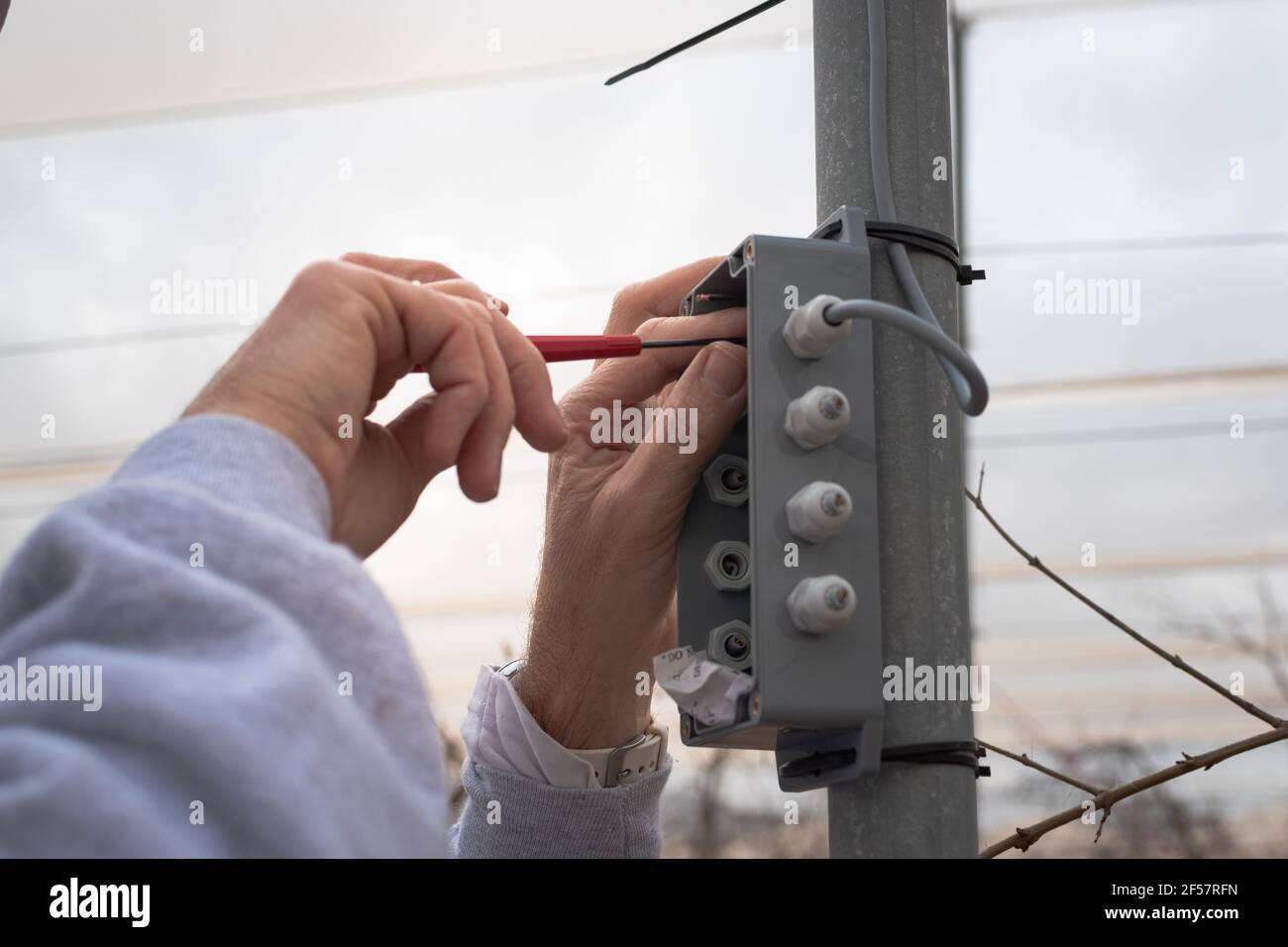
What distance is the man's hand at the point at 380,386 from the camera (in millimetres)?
572

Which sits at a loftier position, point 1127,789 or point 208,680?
point 208,680

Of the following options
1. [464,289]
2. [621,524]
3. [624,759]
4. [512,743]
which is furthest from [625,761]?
[464,289]

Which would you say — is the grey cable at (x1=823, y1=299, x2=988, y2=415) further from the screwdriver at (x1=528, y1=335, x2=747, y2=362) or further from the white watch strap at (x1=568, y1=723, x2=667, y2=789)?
the white watch strap at (x1=568, y1=723, x2=667, y2=789)

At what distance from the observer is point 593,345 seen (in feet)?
2.69

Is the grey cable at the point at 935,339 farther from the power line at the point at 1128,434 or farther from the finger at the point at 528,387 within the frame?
the power line at the point at 1128,434

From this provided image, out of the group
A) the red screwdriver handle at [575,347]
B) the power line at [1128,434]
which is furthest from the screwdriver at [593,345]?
the power line at [1128,434]

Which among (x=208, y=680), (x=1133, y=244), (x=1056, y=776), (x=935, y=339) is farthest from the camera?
(x=1133, y=244)

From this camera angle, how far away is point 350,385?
0.59m

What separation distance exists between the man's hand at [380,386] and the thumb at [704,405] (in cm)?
12

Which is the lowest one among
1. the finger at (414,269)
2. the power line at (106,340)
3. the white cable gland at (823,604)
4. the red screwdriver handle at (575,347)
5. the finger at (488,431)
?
the white cable gland at (823,604)

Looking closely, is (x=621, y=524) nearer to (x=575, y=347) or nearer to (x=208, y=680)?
(x=575, y=347)

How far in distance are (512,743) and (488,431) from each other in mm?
478

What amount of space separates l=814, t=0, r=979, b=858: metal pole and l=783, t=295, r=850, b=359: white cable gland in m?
0.06

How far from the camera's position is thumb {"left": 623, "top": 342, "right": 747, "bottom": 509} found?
0.80m
